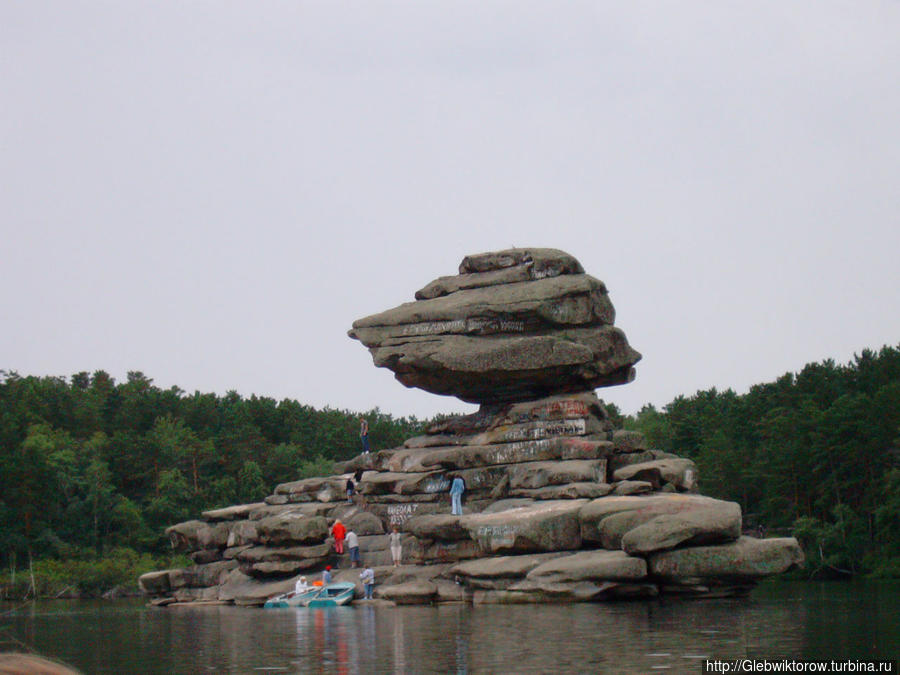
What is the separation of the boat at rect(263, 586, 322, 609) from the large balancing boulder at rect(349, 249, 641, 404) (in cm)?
1055

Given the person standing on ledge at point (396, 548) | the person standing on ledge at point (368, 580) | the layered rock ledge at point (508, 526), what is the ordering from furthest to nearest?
the person standing on ledge at point (396, 548) → the person standing on ledge at point (368, 580) → the layered rock ledge at point (508, 526)

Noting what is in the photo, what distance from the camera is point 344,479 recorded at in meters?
45.6

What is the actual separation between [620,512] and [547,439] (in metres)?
8.31

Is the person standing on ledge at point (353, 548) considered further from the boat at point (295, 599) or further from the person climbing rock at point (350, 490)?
the person climbing rock at point (350, 490)

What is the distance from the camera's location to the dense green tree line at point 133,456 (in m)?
67.1

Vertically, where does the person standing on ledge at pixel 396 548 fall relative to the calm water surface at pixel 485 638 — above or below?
above

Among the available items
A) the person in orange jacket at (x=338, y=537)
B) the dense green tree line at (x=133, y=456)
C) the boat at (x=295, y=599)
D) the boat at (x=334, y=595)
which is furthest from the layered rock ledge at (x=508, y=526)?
the dense green tree line at (x=133, y=456)

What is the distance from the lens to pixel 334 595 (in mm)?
36781

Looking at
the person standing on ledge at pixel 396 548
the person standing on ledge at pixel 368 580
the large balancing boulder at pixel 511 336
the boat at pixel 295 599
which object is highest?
the large balancing boulder at pixel 511 336

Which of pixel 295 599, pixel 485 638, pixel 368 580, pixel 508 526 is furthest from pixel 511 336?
pixel 485 638

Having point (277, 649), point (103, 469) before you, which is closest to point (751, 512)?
point (103, 469)

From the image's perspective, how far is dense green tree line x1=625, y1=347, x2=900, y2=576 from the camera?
5934 cm

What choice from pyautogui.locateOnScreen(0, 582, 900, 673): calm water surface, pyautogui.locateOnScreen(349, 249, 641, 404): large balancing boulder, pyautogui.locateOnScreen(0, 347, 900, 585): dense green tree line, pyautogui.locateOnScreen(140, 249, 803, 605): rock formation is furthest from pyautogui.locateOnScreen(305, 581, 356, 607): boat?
pyautogui.locateOnScreen(0, 347, 900, 585): dense green tree line

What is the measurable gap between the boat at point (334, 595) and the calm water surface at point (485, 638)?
10.4 feet
